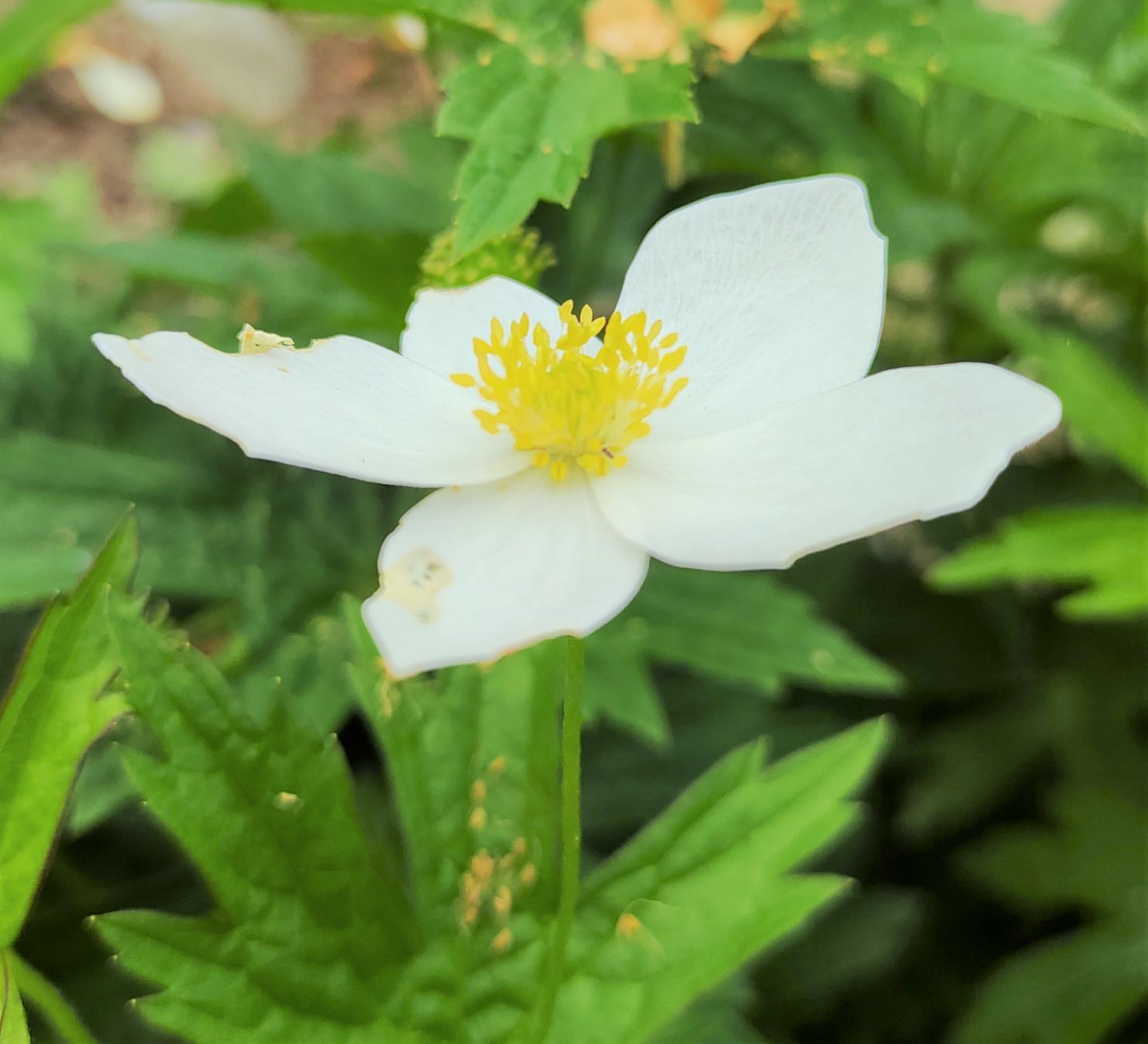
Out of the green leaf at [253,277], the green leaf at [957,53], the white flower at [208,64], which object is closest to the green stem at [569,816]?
the green leaf at [957,53]

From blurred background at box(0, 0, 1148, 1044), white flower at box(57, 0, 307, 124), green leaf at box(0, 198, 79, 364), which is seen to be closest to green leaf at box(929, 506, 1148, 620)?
blurred background at box(0, 0, 1148, 1044)

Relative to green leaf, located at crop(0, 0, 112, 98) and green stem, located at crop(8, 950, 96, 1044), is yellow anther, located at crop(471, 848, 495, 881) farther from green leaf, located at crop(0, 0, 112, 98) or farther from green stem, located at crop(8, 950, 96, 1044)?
green leaf, located at crop(0, 0, 112, 98)

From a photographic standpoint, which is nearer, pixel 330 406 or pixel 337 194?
pixel 330 406

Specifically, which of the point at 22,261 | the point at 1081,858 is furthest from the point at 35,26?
the point at 1081,858

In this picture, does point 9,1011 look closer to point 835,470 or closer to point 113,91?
point 835,470

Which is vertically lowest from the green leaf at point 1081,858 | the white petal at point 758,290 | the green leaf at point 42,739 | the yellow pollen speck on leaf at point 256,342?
the green leaf at point 1081,858

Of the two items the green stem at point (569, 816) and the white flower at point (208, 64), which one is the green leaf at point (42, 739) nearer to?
the green stem at point (569, 816)
